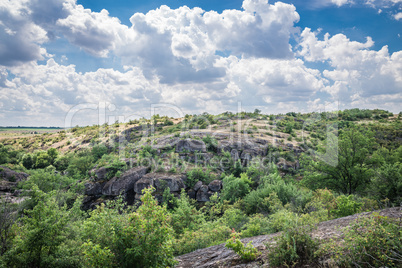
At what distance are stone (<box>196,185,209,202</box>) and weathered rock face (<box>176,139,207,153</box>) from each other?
341 inches

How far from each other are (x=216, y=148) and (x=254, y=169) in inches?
353

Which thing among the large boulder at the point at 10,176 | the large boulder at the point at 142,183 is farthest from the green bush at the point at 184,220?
the large boulder at the point at 10,176

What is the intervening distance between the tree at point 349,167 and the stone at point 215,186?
9380 mm

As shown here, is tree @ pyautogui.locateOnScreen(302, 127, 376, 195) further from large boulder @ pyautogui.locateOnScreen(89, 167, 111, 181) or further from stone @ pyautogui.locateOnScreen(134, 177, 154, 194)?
large boulder @ pyautogui.locateOnScreen(89, 167, 111, 181)

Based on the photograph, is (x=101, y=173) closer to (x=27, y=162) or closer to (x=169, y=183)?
(x=169, y=183)

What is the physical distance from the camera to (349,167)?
60.2 ft

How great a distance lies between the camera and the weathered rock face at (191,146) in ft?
105

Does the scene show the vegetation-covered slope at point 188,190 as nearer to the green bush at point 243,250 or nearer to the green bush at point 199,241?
the green bush at point 199,241

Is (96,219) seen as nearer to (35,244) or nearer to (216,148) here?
(35,244)

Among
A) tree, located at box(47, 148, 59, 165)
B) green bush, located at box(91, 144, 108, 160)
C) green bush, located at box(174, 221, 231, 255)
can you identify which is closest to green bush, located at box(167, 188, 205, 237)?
green bush, located at box(174, 221, 231, 255)

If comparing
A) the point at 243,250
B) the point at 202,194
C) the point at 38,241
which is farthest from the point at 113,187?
the point at 243,250

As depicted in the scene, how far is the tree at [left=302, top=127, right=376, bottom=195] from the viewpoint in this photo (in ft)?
58.7

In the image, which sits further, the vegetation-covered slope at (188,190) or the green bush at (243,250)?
the green bush at (243,250)

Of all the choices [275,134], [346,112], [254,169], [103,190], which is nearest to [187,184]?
Result: [254,169]
